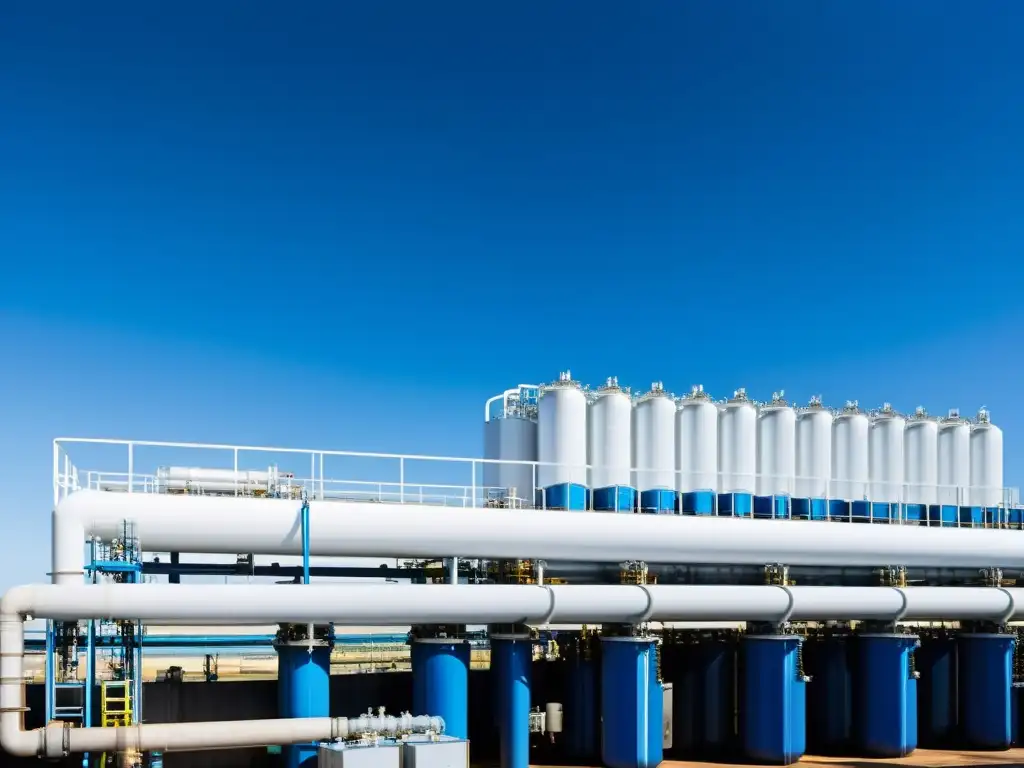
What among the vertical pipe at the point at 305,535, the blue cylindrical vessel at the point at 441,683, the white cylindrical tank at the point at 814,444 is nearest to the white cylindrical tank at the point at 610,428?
the white cylindrical tank at the point at 814,444

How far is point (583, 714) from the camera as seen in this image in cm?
2812

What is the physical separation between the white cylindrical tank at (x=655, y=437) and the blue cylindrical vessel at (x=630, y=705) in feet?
17.1

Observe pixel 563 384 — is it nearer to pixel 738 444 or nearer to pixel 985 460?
pixel 738 444

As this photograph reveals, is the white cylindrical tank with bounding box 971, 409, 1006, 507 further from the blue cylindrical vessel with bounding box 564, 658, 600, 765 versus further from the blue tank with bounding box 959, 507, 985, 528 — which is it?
the blue cylindrical vessel with bounding box 564, 658, 600, 765

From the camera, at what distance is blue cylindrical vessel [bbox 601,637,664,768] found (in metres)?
26.5

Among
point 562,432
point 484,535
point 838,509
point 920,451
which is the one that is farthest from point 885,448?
point 484,535

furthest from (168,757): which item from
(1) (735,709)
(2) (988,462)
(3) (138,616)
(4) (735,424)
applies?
(2) (988,462)

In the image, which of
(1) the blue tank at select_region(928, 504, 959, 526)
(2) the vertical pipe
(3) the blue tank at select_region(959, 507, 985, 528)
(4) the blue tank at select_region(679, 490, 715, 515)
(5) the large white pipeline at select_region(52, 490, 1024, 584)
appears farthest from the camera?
(3) the blue tank at select_region(959, 507, 985, 528)

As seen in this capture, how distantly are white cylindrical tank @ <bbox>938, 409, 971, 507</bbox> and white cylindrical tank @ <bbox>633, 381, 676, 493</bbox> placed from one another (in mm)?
10367

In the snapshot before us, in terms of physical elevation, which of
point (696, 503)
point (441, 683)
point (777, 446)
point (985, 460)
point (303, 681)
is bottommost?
point (441, 683)

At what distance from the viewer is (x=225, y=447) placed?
2466 cm

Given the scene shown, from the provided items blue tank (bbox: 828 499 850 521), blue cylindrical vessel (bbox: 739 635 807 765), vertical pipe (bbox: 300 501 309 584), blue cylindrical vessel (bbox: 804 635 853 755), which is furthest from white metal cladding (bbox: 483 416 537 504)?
blue cylindrical vessel (bbox: 804 635 853 755)

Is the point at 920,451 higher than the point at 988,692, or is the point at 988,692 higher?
the point at 920,451

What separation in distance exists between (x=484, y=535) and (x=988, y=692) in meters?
16.0
